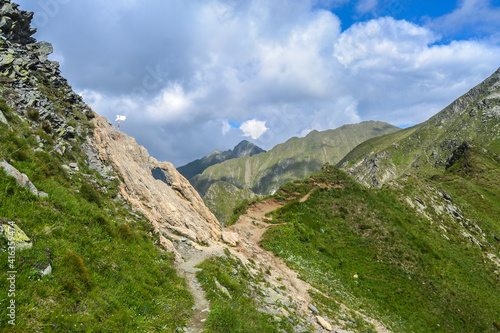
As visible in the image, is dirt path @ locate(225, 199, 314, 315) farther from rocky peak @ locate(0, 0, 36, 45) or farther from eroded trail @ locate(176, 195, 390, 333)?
rocky peak @ locate(0, 0, 36, 45)

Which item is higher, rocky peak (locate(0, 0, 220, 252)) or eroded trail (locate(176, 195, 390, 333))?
rocky peak (locate(0, 0, 220, 252))

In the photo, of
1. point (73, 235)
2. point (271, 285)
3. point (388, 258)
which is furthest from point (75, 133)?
point (388, 258)

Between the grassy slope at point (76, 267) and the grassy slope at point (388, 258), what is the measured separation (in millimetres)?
17475

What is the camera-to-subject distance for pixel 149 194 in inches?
1020

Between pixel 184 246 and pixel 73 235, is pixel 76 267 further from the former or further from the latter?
pixel 184 246

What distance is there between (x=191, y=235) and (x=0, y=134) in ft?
57.2

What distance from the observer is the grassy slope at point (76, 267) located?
642 centimetres

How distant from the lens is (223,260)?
20703mm

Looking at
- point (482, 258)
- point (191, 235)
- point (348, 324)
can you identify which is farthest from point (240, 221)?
point (482, 258)

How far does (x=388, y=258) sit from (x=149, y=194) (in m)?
36.5

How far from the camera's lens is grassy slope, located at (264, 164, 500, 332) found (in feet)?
87.4

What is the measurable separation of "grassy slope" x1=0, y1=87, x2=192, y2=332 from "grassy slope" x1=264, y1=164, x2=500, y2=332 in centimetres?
1747

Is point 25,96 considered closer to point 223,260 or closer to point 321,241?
point 223,260

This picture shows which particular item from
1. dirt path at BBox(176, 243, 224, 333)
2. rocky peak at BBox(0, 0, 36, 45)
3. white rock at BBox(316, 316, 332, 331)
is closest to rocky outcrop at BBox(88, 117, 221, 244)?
dirt path at BBox(176, 243, 224, 333)
